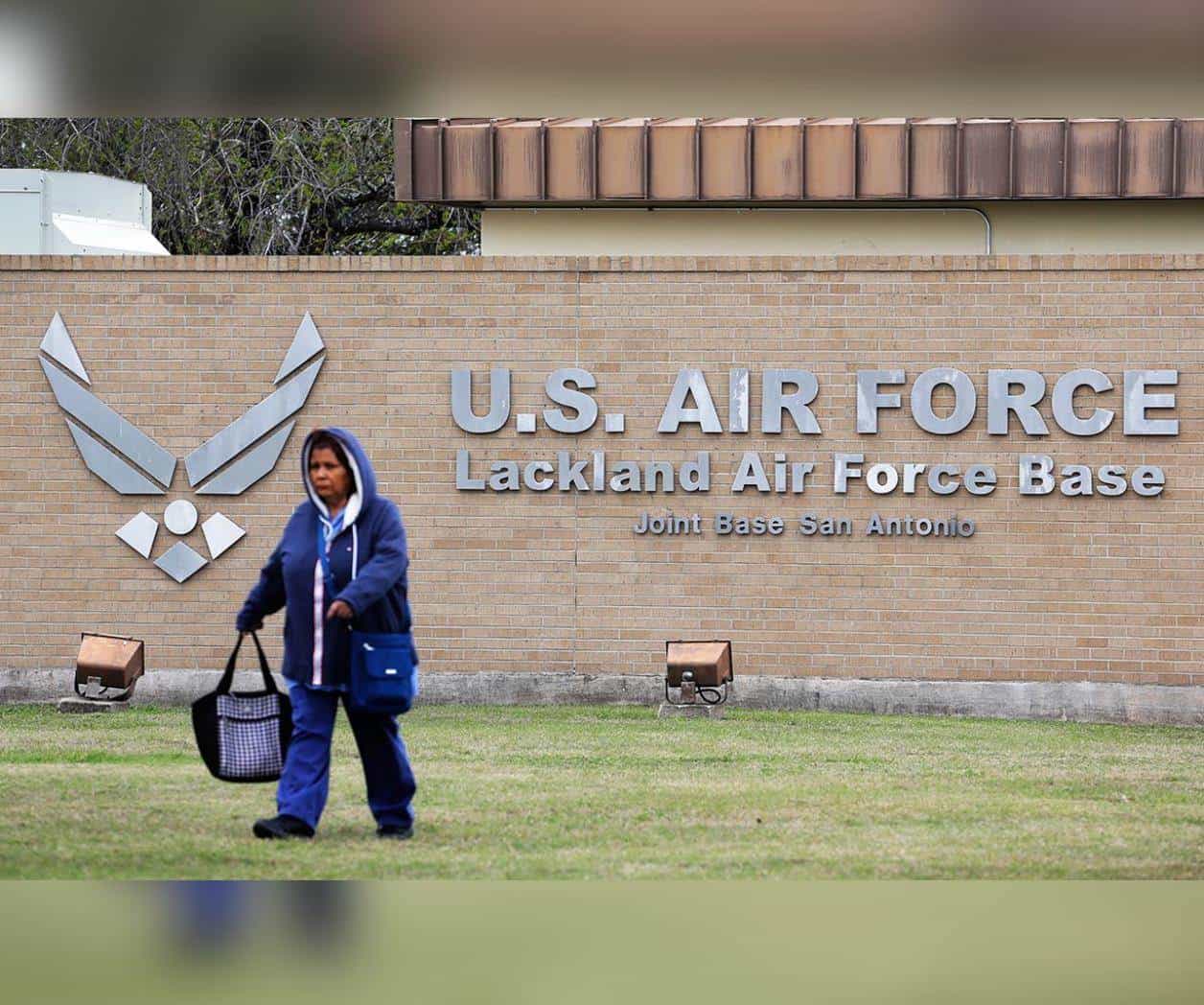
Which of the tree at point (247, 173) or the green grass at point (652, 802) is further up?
the tree at point (247, 173)

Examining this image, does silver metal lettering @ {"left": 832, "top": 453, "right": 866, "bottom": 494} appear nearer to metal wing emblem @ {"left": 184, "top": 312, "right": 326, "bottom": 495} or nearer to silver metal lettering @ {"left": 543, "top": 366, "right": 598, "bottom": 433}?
silver metal lettering @ {"left": 543, "top": 366, "right": 598, "bottom": 433}

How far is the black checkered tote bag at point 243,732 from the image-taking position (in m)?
Answer: 8.64

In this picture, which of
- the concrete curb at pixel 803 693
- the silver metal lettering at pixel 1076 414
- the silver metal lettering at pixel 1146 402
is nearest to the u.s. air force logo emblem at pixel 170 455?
the concrete curb at pixel 803 693

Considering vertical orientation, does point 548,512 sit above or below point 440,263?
below

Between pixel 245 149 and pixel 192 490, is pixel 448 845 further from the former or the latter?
pixel 245 149

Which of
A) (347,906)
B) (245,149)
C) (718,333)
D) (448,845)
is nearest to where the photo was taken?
(347,906)

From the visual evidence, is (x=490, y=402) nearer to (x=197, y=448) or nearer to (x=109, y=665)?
(x=197, y=448)

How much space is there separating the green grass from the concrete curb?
0.56 meters

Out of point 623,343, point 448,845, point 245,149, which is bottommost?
point 448,845

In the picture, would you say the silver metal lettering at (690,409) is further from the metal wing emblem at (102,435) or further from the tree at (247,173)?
the tree at (247,173)

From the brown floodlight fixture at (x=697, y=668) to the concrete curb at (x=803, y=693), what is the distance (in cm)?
68

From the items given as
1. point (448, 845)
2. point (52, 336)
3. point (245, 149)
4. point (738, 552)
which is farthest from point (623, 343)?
point (245, 149)
